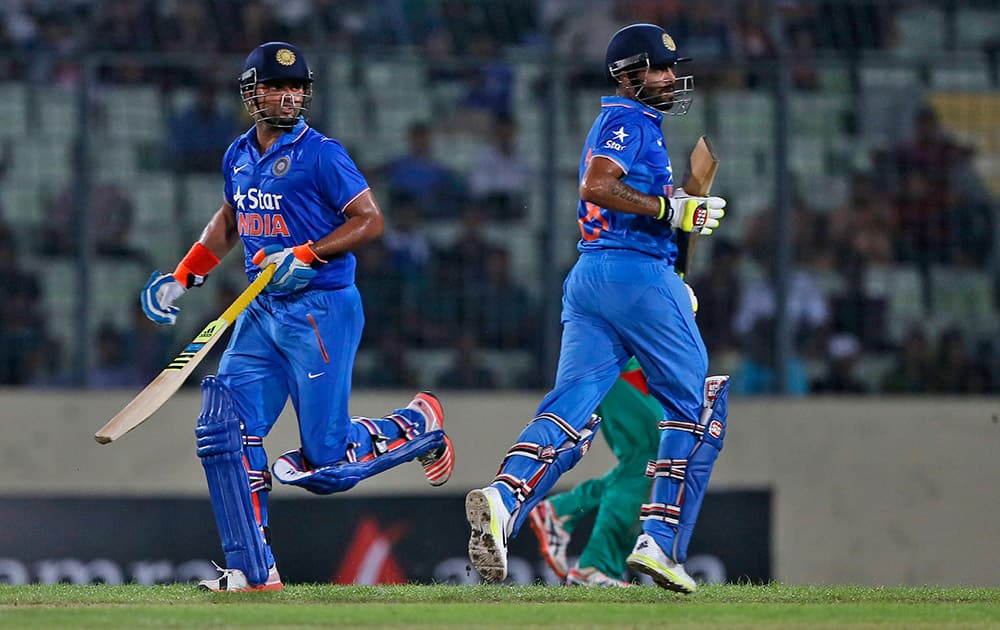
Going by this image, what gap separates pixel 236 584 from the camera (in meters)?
6.62

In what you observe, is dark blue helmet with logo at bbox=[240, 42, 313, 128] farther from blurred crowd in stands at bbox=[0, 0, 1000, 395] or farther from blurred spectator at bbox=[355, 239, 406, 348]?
blurred spectator at bbox=[355, 239, 406, 348]

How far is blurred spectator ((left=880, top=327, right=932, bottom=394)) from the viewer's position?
10484 mm

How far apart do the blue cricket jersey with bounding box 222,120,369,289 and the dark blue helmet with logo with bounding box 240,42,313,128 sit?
3.7 inches

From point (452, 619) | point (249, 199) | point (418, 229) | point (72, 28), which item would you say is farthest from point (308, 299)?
point (72, 28)

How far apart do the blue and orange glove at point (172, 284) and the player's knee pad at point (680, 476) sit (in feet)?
6.50

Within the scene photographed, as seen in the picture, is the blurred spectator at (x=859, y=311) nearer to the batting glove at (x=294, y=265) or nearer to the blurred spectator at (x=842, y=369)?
the blurred spectator at (x=842, y=369)

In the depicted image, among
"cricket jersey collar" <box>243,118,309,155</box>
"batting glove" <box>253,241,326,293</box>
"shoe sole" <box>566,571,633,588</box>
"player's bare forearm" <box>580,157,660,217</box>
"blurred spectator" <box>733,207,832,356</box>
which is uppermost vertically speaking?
"cricket jersey collar" <box>243,118,309,155</box>

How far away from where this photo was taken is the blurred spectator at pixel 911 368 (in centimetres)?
1048

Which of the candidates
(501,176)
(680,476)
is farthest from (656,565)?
(501,176)

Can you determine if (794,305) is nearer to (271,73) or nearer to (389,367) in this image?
(389,367)

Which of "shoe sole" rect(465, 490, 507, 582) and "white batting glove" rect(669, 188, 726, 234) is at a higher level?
"white batting glove" rect(669, 188, 726, 234)

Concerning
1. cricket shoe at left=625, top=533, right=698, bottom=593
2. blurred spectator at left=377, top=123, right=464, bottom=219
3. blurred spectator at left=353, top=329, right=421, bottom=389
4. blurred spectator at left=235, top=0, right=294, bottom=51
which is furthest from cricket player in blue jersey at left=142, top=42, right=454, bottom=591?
blurred spectator at left=235, top=0, right=294, bottom=51

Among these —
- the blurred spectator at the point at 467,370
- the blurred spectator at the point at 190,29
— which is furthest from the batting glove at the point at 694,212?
the blurred spectator at the point at 190,29

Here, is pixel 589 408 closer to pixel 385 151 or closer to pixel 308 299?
pixel 308 299
